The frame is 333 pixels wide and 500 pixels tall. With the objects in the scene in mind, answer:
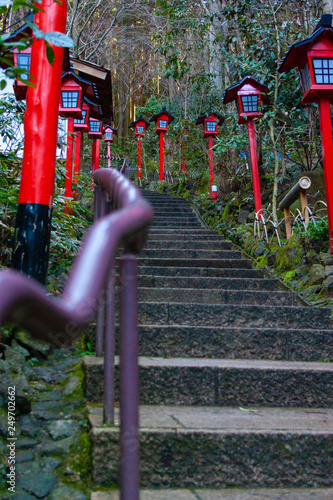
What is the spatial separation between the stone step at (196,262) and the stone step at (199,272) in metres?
0.21

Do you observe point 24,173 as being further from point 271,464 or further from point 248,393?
point 271,464

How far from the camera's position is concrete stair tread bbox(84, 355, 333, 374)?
2.23 metres

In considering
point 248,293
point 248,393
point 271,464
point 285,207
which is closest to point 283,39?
point 285,207

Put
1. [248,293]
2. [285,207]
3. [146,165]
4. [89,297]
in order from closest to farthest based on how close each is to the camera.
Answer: [89,297], [248,293], [285,207], [146,165]

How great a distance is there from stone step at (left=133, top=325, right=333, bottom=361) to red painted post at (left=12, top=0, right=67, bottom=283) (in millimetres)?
784

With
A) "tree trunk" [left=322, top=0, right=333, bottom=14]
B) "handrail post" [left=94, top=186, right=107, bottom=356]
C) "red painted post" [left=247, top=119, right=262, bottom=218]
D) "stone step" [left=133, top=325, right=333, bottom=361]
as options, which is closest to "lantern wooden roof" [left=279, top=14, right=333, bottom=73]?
"red painted post" [left=247, top=119, right=262, bottom=218]

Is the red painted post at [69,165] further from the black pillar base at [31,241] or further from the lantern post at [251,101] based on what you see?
the lantern post at [251,101]

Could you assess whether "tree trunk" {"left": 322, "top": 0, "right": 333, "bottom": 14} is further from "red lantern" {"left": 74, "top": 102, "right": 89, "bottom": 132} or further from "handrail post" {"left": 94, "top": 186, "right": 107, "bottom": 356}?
"handrail post" {"left": 94, "top": 186, "right": 107, "bottom": 356}

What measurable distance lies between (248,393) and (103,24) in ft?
54.2

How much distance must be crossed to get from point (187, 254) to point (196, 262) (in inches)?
15.6

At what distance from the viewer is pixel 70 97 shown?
6.42m

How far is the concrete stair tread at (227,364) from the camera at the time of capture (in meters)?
2.23

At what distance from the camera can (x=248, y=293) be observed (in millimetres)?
3635

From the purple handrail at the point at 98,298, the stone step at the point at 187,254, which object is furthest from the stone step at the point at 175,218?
the purple handrail at the point at 98,298
